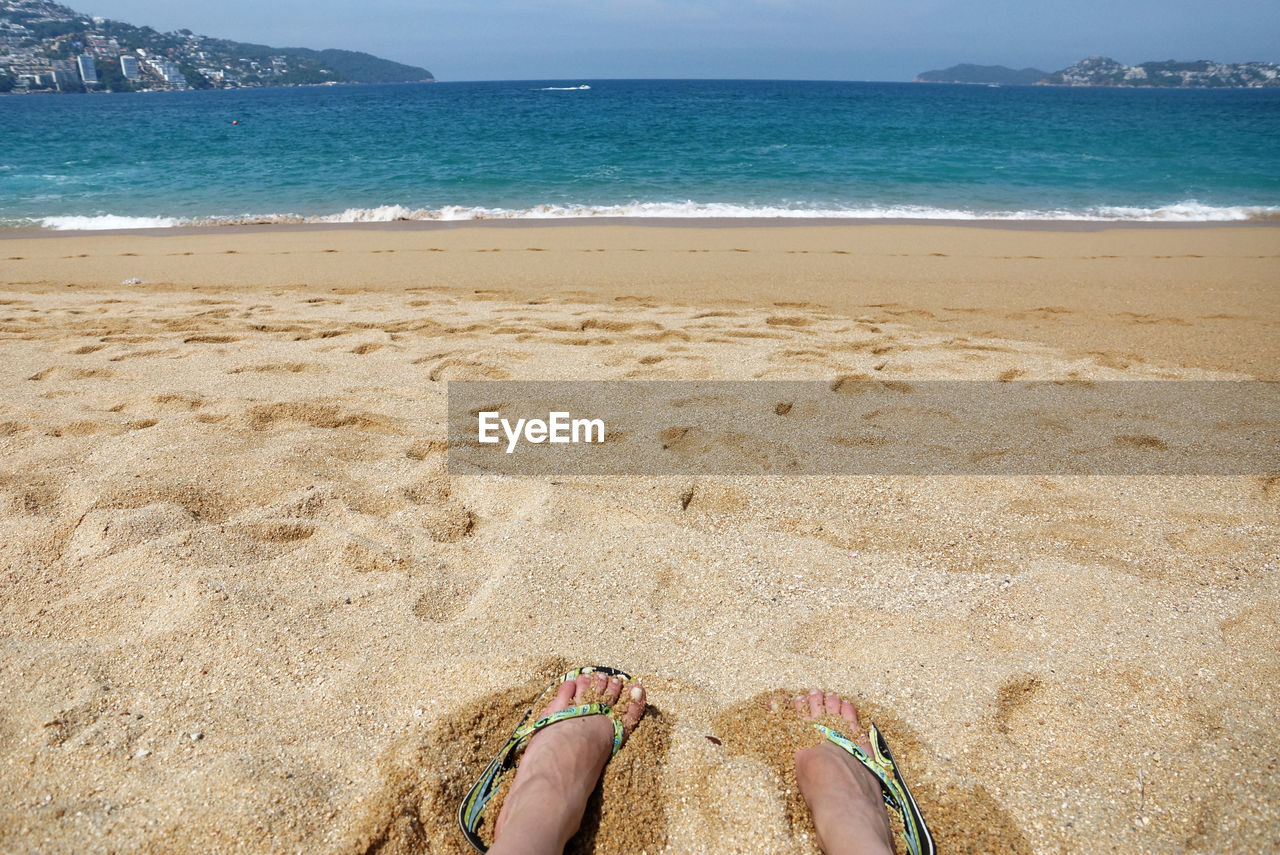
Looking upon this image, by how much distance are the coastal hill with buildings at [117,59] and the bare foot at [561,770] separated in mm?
83053

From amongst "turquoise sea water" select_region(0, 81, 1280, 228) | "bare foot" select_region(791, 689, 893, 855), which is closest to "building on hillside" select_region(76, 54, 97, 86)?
"turquoise sea water" select_region(0, 81, 1280, 228)

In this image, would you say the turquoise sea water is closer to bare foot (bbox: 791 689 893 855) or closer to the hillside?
bare foot (bbox: 791 689 893 855)

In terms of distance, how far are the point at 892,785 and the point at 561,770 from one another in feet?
2.43

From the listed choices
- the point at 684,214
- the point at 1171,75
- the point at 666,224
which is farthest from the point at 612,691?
the point at 1171,75

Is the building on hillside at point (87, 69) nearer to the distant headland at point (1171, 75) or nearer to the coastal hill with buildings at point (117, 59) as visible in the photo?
the coastal hill with buildings at point (117, 59)

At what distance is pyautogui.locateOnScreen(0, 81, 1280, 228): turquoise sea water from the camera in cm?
1077

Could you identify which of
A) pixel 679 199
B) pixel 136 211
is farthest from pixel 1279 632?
pixel 136 211

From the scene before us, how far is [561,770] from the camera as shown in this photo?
1.51m

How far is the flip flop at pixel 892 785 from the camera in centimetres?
141

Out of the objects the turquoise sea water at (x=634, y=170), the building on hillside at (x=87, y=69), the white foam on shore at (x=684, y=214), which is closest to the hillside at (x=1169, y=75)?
the turquoise sea water at (x=634, y=170)

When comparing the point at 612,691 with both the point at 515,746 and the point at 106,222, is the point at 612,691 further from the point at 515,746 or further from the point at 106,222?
the point at 106,222

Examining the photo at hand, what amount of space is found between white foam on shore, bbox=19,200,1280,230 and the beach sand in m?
6.78

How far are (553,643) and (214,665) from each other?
849 mm

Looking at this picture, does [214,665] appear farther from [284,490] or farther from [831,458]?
[831,458]
